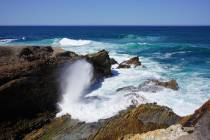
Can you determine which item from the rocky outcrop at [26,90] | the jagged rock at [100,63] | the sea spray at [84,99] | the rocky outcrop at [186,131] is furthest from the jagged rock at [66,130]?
the jagged rock at [100,63]

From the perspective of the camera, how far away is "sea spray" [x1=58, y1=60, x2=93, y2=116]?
45.7 ft

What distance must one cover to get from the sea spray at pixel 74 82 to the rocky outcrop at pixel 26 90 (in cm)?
45

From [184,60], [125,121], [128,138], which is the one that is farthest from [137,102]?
[184,60]

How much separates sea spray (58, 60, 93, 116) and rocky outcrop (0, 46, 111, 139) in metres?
0.45

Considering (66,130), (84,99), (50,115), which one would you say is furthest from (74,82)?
(66,130)

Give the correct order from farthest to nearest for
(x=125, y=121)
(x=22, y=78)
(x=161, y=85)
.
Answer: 1. (x=161, y=85)
2. (x=22, y=78)
3. (x=125, y=121)

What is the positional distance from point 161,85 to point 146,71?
17.9 ft

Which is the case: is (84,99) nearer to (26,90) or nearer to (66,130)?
(26,90)

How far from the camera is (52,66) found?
14.4 meters

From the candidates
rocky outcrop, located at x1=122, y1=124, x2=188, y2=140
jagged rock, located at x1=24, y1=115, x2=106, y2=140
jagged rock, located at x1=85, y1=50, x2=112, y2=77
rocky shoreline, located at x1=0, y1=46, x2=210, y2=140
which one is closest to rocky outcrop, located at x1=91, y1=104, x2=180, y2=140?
rocky shoreline, located at x1=0, y1=46, x2=210, y2=140

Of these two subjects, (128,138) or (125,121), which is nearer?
(128,138)

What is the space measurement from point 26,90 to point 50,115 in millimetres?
1472

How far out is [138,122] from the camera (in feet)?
31.6

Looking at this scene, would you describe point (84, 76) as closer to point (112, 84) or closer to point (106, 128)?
point (112, 84)
